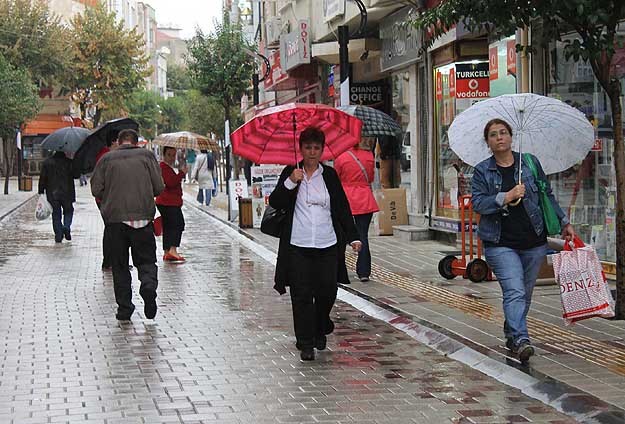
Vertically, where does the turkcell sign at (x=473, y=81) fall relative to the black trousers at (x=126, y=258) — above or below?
above

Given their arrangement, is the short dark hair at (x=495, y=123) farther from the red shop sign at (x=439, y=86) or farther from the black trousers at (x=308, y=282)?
the red shop sign at (x=439, y=86)

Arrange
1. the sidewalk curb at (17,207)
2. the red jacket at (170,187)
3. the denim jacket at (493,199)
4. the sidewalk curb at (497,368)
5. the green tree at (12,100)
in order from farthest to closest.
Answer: the green tree at (12,100) → the sidewalk curb at (17,207) → the red jacket at (170,187) → the denim jacket at (493,199) → the sidewalk curb at (497,368)

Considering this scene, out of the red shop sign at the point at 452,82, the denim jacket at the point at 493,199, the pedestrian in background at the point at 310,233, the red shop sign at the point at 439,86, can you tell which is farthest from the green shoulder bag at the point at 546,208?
the red shop sign at the point at 439,86

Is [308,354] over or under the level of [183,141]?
under

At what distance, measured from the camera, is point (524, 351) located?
812cm

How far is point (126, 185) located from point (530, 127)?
3.86 m

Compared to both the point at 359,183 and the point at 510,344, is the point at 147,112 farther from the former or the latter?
the point at 510,344

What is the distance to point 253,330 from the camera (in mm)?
10383

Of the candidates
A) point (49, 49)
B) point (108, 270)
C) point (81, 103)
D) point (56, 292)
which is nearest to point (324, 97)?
point (108, 270)

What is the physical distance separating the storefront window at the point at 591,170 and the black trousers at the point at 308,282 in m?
5.29

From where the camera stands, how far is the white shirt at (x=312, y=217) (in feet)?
29.0

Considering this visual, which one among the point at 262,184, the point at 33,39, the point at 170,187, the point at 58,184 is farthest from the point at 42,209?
→ the point at 33,39

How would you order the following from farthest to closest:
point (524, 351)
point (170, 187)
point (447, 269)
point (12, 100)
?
point (12, 100) → point (170, 187) → point (447, 269) → point (524, 351)

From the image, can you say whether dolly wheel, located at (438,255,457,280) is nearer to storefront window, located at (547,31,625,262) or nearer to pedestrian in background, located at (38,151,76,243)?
storefront window, located at (547,31,625,262)
